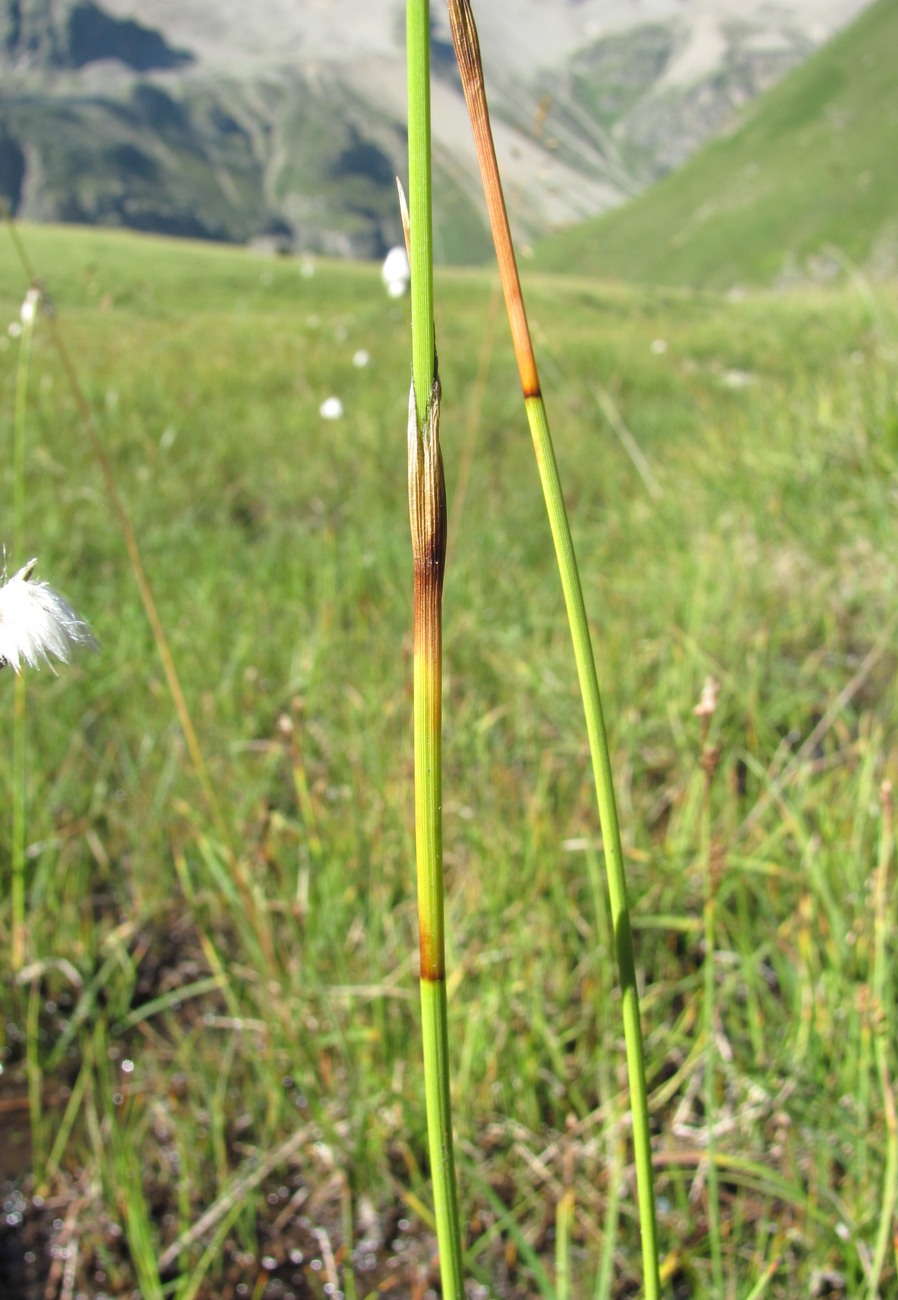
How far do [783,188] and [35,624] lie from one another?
79.3 m

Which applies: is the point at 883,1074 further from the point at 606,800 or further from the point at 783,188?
the point at 783,188

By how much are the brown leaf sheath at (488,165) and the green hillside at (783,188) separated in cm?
5921

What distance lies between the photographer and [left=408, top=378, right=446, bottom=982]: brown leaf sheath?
0.28 metres

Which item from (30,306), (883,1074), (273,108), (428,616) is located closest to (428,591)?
(428,616)

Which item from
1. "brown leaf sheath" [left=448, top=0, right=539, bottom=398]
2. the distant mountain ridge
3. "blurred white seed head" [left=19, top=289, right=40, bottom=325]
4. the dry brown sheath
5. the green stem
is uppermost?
the distant mountain ridge

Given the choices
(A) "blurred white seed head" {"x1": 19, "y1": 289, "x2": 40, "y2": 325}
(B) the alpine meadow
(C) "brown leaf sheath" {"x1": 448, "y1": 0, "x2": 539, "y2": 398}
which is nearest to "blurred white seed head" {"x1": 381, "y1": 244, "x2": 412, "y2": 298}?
(B) the alpine meadow

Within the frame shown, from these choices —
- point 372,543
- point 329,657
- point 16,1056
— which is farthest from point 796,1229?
point 372,543

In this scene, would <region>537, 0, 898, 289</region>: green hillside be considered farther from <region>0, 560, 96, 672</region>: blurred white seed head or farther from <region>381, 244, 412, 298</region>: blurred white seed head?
<region>0, 560, 96, 672</region>: blurred white seed head

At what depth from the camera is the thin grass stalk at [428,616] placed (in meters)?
0.26

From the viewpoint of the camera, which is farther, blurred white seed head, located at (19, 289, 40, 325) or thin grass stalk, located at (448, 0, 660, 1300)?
blurred white seed head, located at (19, 289, 40, 325)

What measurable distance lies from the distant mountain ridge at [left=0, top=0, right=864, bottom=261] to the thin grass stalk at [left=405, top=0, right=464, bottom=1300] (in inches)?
4267

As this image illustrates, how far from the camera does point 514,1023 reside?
1249mm

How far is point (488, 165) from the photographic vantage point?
0.98 ft

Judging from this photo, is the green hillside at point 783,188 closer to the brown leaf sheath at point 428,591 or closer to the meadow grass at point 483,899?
the meadow grass at point 483,899
